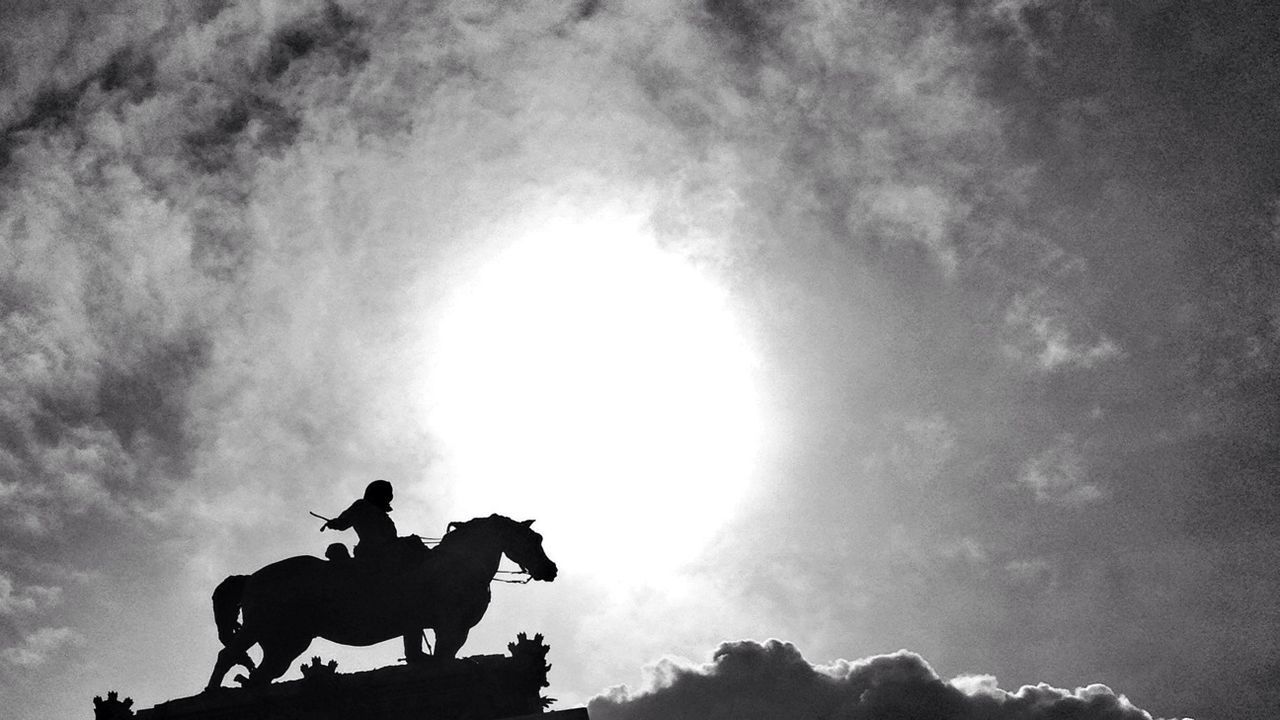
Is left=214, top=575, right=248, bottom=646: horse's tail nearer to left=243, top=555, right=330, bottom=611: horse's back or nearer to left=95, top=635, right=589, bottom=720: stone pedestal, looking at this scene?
left=243, top=555, right=330, bottom=611: horse's back

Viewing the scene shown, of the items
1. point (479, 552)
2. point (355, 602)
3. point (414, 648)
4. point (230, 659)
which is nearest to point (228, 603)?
point (230, 659)

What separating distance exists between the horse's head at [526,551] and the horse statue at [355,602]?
0.36m

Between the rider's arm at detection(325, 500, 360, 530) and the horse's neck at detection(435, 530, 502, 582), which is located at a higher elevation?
the rider's arm at detection(325, 500, 360, 530)

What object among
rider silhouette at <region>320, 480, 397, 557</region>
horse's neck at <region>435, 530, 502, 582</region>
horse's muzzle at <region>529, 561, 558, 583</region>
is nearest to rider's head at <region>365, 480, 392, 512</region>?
rider silhouette at <region>320, 480, 397, 557</region>

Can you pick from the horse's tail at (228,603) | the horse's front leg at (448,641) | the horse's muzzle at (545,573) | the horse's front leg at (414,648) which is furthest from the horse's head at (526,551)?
the horse's tail at (228,603)

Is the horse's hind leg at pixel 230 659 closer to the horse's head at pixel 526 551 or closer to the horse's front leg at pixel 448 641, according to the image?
the horse's front leg at pixel 448 641

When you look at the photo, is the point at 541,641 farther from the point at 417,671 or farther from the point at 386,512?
the point at 386,512

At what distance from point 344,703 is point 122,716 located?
3913 millimetres

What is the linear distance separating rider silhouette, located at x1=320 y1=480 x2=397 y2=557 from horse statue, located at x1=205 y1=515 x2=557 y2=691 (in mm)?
349

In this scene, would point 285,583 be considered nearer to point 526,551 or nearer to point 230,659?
point 230,659

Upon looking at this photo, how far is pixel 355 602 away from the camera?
20.1 m

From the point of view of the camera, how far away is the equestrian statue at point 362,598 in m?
19.7

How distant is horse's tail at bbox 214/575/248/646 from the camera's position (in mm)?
20031

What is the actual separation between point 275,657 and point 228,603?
1.54m
